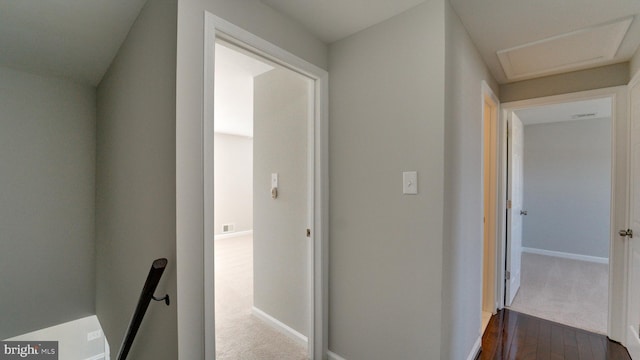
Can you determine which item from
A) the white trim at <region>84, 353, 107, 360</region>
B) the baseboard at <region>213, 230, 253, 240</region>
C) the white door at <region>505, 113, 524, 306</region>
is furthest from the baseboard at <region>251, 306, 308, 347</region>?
the baseboard at <region>213, 230, 253, 240</region>

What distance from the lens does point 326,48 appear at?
6.57 ft

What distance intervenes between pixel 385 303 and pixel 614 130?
252 centimetres

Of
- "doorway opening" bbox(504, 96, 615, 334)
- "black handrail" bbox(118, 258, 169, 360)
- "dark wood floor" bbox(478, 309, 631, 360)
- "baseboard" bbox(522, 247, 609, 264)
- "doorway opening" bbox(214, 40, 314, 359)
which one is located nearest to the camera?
"black handrail" bbox(118, 258, 169, 360)

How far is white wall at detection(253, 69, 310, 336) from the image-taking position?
223cm

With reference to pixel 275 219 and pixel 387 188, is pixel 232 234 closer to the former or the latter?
pixel 275 219

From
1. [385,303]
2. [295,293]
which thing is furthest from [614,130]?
[295,293]

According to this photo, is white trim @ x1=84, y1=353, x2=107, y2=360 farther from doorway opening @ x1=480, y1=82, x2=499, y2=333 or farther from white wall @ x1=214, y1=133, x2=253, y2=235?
doorway opening @ x1=480, y1=82, x2=499, y2=333

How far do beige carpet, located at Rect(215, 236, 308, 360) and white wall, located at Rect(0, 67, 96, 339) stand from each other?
4.37 feet

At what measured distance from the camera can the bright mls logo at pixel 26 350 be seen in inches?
84.6

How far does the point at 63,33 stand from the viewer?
5.90 feet

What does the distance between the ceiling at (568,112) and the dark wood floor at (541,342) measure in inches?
102

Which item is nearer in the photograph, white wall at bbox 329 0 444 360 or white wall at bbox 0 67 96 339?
white wall at bbox 329 0 444 360

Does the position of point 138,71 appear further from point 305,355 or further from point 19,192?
point 305,355

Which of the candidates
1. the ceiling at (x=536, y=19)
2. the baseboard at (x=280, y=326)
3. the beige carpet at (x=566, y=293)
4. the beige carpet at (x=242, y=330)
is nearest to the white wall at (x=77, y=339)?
the beige carpet at (x=242, y=330)
